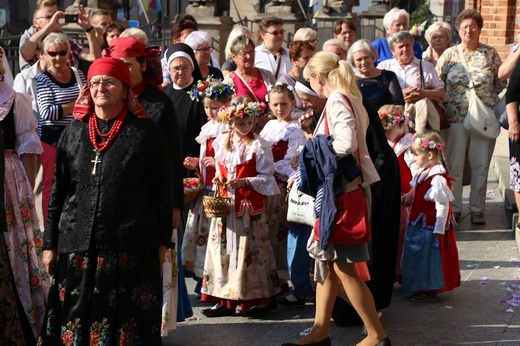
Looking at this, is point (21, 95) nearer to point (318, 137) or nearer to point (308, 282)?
point (318, 137)

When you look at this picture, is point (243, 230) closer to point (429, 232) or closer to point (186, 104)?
point (429, 232)

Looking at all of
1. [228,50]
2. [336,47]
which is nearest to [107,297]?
[228,50]

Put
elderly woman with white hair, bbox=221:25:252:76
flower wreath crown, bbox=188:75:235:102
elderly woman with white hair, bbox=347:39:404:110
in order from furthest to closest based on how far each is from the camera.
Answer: elderly woman with white hair, bbox=221:25:252:76, elderly woman with white hair, bbox=347:39:404:110, flower wreath crown, bbox=188:75:235:102

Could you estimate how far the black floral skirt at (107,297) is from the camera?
6.09 m

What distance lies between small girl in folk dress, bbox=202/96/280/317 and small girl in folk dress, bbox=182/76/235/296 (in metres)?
0.23

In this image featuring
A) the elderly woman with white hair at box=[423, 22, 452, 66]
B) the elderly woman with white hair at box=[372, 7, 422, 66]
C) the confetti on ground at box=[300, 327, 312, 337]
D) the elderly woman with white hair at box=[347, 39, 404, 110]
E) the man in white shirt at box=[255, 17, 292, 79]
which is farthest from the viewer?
the elderly woman with white hair at box=[423, 22, 452, 66]

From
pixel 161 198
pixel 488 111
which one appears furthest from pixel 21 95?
pixel 488 111

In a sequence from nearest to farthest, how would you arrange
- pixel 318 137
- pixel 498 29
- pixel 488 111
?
pixel 318 137 < pixel 488 111 < pixel 498 29

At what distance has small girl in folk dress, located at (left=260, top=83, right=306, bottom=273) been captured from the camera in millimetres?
8305

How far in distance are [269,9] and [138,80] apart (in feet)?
50.5

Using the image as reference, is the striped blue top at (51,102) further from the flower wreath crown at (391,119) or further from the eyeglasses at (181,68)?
the flower wreath crown at (391,119)

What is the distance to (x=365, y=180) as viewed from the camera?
22.2 ft

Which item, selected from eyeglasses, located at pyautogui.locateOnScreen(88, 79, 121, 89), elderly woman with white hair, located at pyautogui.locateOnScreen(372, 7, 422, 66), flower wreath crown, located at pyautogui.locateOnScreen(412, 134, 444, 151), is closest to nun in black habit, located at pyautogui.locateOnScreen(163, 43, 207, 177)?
flower wreath crown, located at pyautogui.locateOnScreen(412, 134, 444, 151)

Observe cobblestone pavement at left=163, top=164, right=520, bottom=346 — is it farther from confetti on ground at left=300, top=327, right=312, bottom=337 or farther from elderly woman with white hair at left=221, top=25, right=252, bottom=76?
elderly woman with white hair at left=221, top=25, right=252, bottom=76
